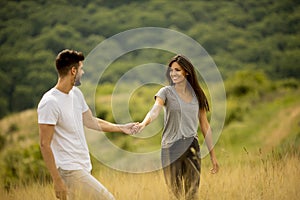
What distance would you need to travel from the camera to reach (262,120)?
103 ft

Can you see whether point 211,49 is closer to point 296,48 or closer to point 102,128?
point 296,48

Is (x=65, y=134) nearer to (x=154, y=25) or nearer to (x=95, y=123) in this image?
(x=95, y=123)

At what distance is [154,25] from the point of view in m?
53.1

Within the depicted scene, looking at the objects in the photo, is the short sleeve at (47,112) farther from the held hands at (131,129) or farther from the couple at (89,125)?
the held hands at (131,129)

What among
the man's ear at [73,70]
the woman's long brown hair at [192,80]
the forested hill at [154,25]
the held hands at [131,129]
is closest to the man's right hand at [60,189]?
the man's ear at [73,70]

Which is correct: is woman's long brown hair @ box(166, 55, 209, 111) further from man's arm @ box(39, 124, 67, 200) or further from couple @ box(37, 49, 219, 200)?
man's arm @ box(39, 124, 67, 200)

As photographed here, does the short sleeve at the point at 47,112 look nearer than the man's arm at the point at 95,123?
Yes

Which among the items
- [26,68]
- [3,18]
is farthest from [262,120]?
[3,18]

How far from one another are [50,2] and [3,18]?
564 cm

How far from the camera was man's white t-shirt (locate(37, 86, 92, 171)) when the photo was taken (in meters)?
4.03

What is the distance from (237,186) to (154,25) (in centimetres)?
4870

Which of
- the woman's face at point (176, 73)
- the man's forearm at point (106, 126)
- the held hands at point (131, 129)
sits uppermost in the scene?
the woman's face at point (176, 73)

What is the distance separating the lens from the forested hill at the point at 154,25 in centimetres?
4897

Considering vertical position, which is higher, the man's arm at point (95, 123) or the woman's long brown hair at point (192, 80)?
the woman's long brown hair at point (192, 80)
